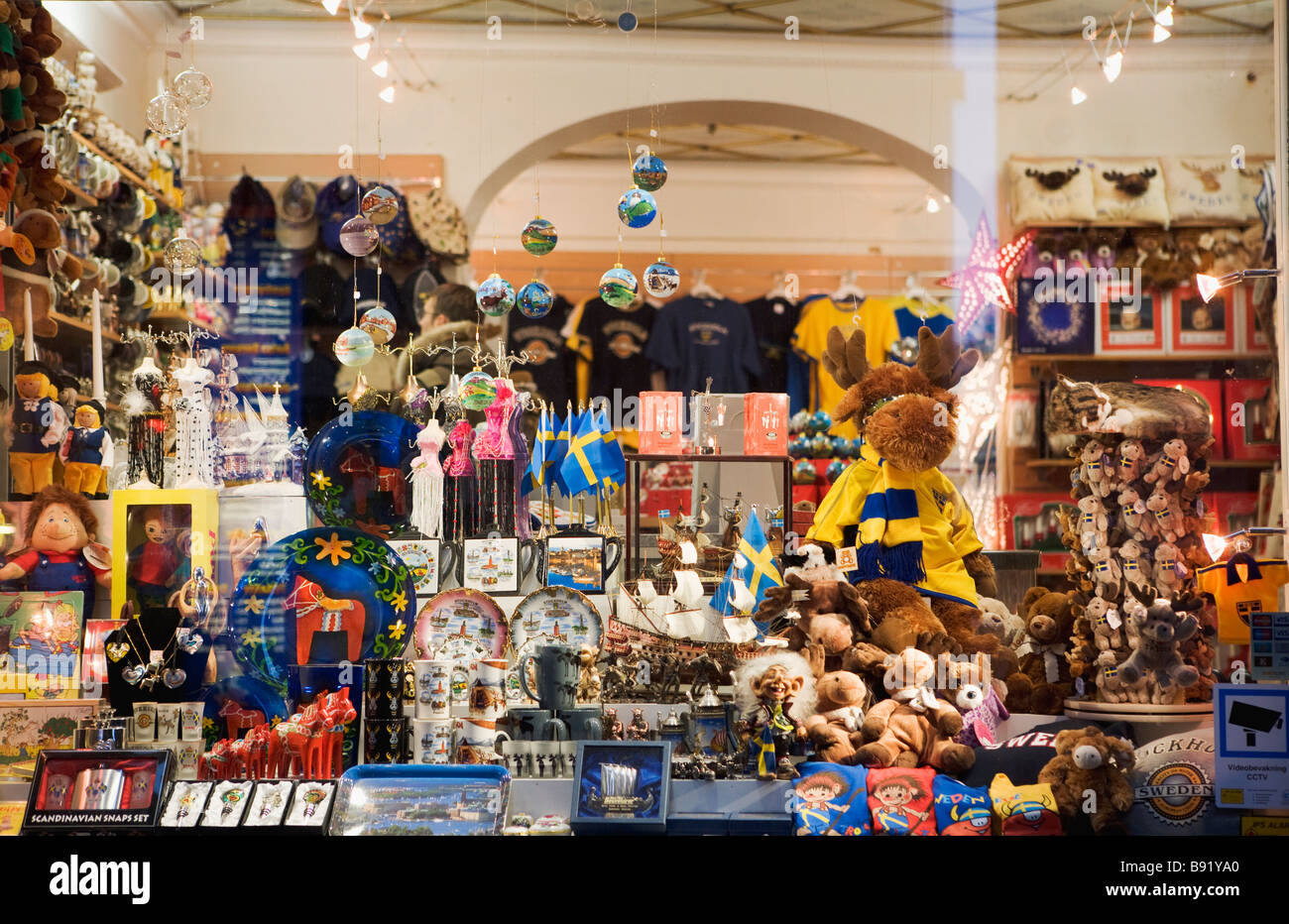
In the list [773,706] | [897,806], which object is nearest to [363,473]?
[773,706]

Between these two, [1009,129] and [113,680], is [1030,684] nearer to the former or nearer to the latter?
[1009,129]

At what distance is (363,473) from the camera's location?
3338 mm

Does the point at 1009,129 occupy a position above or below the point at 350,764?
above

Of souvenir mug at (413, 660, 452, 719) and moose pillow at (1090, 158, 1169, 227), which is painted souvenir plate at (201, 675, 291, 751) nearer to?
souvenir mug at (413, 660, 452, 719)

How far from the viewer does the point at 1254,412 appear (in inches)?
131

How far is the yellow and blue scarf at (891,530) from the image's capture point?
3361 millimetres

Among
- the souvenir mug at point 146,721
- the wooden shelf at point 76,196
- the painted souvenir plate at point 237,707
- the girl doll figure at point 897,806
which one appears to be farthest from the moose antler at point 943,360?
the wooden shelf at point 76,196

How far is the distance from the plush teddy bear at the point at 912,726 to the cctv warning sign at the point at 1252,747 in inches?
22.0

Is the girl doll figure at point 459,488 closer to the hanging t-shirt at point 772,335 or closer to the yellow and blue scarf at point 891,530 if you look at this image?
the hanging t-shirt at point 772,335

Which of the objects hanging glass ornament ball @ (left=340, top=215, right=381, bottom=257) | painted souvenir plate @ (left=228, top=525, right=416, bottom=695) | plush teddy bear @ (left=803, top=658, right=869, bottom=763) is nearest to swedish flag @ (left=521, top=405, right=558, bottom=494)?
painted souvenir plate @ (left=228, top=525, right=416, bottom=695)

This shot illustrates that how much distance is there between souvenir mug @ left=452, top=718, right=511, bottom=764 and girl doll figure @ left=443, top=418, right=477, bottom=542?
50cm

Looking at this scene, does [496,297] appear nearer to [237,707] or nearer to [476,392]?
[476,392]

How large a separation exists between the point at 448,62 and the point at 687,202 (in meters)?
0.73

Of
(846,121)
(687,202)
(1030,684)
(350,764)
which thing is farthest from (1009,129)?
(350,764)
